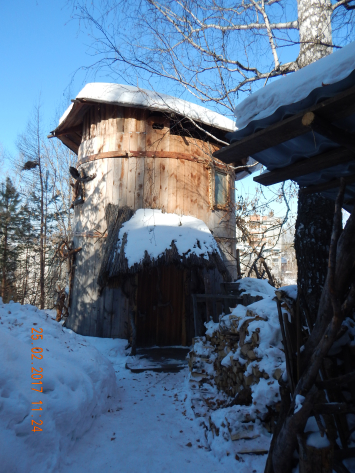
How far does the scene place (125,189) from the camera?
28.5ft

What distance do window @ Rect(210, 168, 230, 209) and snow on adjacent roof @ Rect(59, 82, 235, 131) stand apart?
1.38 meters

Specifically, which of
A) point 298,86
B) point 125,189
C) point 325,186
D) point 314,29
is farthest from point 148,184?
point 298,86

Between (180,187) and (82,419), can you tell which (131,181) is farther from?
(82,419)

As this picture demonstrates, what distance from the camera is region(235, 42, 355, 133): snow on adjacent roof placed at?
5.97ft

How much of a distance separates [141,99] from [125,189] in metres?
2.39

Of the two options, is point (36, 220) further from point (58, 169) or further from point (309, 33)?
point (309, 33)

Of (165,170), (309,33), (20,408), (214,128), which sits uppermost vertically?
(214,128)

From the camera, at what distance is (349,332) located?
3102 millimetres

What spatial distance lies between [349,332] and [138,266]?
4.73 meters

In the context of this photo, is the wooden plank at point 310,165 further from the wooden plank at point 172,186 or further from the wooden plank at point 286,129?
the wooden plank at point 172,186

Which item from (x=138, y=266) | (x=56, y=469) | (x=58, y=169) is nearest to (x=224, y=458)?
(x=56, y=469)

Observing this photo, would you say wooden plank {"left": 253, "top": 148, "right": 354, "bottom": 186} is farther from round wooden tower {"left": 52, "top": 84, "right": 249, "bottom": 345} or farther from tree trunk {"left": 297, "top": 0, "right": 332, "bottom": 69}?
round wooden tower {"left": 52, "top": 84, "right": 249, "bottom": 345}

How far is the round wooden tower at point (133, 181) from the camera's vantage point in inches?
329
